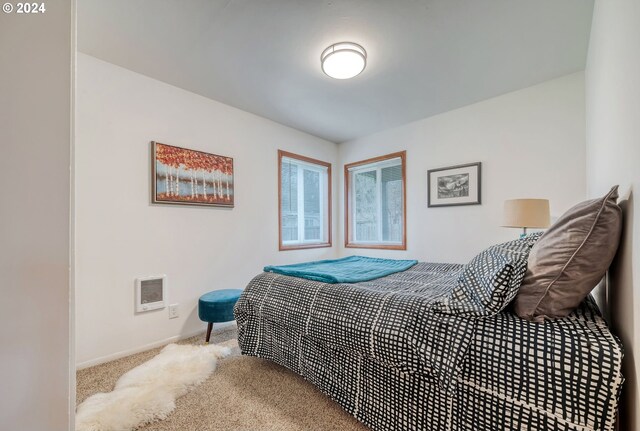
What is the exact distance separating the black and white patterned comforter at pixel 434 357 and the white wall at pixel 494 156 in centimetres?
150

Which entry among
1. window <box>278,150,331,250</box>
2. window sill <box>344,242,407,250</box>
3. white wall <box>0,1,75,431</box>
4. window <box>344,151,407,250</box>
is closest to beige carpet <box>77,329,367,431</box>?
white wall <box>0,1,75,431</box>

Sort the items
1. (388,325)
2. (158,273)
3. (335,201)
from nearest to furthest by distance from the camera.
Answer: (388,325)
(158,273)
(335,201)

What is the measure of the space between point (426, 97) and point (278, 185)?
1933 millimetres

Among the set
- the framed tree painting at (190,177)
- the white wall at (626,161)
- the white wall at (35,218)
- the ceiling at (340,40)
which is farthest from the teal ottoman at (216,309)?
the white wall at (626,161)

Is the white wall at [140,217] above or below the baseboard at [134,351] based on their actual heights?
above

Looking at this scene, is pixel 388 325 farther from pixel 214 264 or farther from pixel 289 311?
pixel 214 264

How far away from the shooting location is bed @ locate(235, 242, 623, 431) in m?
0.85

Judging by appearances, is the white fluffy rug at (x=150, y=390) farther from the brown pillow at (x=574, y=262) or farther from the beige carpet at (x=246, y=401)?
the brown pillow at (x=574, y=262)

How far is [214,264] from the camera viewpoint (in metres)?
2.85

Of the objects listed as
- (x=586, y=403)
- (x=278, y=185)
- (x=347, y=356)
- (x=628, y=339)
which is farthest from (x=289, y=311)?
(x=278, y=185)

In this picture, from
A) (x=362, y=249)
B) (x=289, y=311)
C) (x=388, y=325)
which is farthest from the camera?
(x=362, y=249)

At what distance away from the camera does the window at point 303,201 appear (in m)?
3.62

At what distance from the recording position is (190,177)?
266 cm

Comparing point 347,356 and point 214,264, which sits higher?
point 214,264
